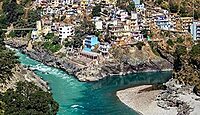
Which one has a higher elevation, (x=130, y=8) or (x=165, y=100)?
(x=130, y=8)

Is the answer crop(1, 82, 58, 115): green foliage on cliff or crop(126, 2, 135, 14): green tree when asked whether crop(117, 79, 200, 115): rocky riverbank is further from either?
crop(126, 2, 135, 14): green tree

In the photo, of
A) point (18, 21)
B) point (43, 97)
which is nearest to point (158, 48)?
point (18, 21)

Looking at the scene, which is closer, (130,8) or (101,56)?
(101,56)

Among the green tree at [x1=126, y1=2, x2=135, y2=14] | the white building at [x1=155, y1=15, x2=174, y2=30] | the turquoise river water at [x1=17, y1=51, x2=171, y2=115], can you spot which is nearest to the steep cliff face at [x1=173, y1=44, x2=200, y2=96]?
the turquoise river water at [x1=17, y1=51, x2=171, y2=115]

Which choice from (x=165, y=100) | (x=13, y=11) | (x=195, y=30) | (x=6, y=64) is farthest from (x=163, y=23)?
(x=6, y=64)

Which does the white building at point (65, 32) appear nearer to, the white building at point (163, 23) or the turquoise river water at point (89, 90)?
the turquoise river water at point (89, 90)

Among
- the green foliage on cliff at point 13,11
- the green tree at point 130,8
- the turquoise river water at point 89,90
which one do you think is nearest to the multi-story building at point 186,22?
the green tree at point 130,8

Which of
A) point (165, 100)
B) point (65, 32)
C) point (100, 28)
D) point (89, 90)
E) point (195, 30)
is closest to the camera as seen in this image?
point (165, 100)

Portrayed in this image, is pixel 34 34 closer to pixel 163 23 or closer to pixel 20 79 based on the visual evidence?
pixel 163 23
